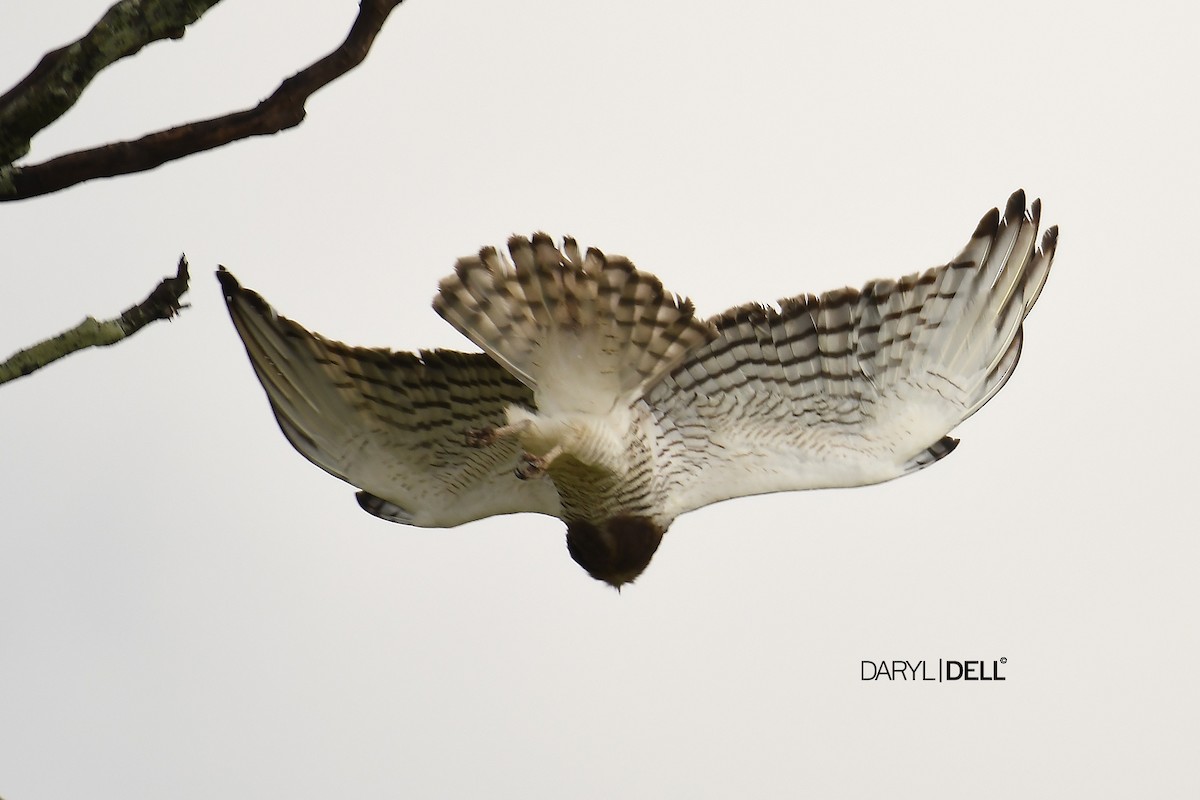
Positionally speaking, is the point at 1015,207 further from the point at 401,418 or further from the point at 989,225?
the point at 401,418

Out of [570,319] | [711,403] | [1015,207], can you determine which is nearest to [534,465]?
[570,319]

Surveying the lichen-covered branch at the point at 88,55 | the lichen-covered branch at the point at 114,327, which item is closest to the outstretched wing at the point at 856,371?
the lichen-covered branch at the point at 114,327

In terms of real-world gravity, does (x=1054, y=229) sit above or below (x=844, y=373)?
above

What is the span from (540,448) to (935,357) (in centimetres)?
139

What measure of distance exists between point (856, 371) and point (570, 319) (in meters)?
1.10

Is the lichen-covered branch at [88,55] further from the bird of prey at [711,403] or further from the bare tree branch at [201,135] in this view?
the bird of prey at [711,403]

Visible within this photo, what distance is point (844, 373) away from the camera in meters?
4.77

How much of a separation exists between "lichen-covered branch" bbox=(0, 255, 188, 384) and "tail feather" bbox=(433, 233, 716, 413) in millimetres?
1510

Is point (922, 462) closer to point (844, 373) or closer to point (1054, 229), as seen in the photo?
point (844, 373)

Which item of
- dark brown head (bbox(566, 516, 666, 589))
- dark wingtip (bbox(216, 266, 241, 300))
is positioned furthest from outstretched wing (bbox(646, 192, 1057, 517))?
dark wingtip (bbox(216, 266, 241, 300))

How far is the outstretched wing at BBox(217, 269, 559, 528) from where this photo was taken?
4777mm

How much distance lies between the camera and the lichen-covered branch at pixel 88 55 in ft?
7.42

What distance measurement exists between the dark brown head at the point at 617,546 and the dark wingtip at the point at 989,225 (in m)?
1.44

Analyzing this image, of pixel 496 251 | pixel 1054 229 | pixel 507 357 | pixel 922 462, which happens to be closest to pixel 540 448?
pixel 507 357
